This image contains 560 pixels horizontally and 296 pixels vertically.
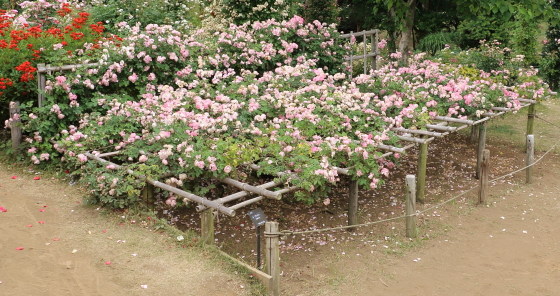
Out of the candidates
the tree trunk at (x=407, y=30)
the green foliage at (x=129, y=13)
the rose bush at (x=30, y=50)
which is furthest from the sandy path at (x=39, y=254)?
the tree trunk at (x=407, y=30)

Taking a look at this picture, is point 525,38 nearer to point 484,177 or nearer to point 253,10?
point 253,10

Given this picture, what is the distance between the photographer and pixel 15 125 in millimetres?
7773

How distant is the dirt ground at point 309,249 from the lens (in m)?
5.13

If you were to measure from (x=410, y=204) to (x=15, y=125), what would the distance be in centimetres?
556

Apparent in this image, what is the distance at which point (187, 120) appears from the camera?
6.76 meters

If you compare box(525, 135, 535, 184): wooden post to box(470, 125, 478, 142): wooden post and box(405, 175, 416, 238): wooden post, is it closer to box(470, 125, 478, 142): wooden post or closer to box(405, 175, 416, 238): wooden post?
box(470, 125, 478, 142): wooden post

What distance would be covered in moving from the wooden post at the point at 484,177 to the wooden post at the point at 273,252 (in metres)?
4.32

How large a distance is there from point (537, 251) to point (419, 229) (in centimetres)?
143

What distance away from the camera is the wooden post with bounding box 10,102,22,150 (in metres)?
7.64

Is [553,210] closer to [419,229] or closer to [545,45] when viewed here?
[419,229]

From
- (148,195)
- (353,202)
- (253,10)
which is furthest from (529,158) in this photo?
(148,195)

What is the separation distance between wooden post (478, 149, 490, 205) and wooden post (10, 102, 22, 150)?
6.69m

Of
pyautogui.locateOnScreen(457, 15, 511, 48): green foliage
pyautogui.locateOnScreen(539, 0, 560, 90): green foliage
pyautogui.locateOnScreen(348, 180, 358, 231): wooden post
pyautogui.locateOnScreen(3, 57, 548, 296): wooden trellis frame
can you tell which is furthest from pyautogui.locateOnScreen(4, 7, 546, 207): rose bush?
pyautogui.locateOnScreen(539, 0, 560, 90): green foliage

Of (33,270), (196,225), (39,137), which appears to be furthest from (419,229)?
(39,137)
